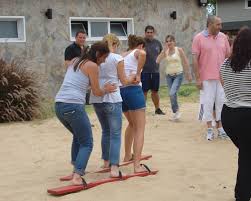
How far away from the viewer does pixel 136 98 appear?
20.1ft

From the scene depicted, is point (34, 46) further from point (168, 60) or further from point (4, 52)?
point (168, 60)

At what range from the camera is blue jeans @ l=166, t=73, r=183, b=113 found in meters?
10.5

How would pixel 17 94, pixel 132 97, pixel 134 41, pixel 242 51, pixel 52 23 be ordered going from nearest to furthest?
1. pixel 242 51
2. pixel 132 97
3. pixel 134 41
4. pixel 17 94
5. pixel 52 23

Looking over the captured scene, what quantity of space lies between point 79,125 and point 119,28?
35.0ft

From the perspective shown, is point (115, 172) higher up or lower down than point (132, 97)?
lower down

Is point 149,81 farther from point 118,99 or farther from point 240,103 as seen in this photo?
point 240,103

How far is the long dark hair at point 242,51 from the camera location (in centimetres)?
466

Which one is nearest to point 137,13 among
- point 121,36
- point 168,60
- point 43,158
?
point 121,36

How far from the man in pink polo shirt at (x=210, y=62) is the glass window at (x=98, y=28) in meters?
7.42

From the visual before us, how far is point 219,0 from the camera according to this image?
1452 inches

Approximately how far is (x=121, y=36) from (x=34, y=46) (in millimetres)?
3082

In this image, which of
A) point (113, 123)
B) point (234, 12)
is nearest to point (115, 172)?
point (113, 123)

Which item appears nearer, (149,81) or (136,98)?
(136,98)

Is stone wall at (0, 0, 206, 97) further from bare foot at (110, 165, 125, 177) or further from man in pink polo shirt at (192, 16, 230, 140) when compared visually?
bare foot at (110, 165, 125, 177)
